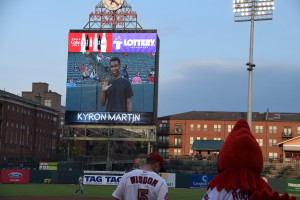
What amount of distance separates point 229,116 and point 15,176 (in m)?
49.0

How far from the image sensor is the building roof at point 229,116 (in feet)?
Answer: 292

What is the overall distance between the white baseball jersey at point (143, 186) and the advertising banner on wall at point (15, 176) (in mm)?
44817

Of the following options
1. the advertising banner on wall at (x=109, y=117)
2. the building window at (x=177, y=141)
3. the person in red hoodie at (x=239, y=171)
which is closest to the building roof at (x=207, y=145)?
the advertising banner on wall at (x=109, y=117)

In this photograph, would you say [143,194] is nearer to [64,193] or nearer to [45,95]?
[64,193]

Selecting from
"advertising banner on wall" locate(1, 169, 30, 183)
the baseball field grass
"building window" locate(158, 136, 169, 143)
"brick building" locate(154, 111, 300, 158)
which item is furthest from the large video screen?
"building window" locate(158, 136, 169, 143)

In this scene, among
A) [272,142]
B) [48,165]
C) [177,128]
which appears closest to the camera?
[48,165]

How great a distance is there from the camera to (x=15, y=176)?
50.1 meters

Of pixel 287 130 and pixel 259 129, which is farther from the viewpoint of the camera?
pixel 259 129

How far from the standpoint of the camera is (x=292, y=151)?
66.9 metres

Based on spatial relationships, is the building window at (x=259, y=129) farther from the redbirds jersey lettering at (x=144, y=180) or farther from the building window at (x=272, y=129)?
the redbirds jersey lettering at (x=144, y=180)

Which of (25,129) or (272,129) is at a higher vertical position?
(272,129)

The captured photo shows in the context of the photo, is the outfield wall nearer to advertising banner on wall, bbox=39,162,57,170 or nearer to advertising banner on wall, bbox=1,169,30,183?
advertising banner on wall, bbox=1,169,30,183

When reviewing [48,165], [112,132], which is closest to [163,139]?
[112,132]

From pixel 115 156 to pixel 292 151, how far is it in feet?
76.6
